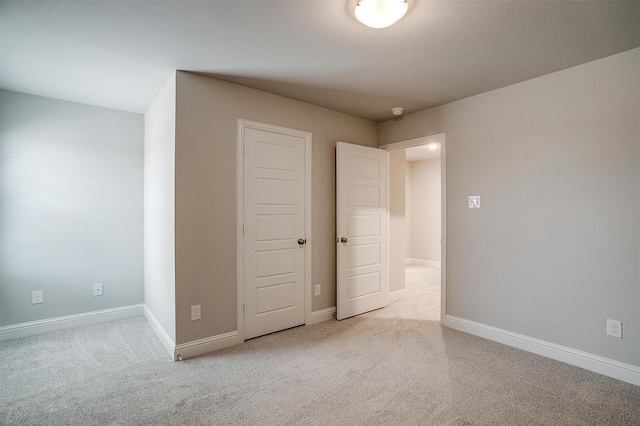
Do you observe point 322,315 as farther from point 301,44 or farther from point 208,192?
point 301,44

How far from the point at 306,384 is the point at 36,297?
10.0ft

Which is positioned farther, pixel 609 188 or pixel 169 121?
pixel 169 121

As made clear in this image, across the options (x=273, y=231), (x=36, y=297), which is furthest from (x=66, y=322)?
(x=273, y=231)

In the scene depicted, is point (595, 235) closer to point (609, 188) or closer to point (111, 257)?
point (609, 188)

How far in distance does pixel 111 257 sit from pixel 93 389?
6.12 ft

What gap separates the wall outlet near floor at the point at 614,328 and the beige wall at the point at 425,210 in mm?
4702

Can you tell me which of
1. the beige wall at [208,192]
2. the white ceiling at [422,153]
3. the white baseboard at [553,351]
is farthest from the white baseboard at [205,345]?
the white ceiling at [422,153]

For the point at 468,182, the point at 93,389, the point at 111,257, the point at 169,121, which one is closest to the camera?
the point at 93,389

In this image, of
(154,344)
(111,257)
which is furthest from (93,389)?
(111,257)

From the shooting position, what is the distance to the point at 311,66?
2.63m

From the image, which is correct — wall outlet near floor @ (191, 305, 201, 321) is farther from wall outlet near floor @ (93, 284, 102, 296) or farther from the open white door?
wall outlet near floor @ (93, 284, 102, 296)

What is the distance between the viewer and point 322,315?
3.65 m

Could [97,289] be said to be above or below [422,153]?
below

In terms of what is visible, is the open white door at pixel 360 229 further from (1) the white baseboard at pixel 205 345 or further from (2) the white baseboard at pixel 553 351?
(1) the white baseboard at pixel 205 345
